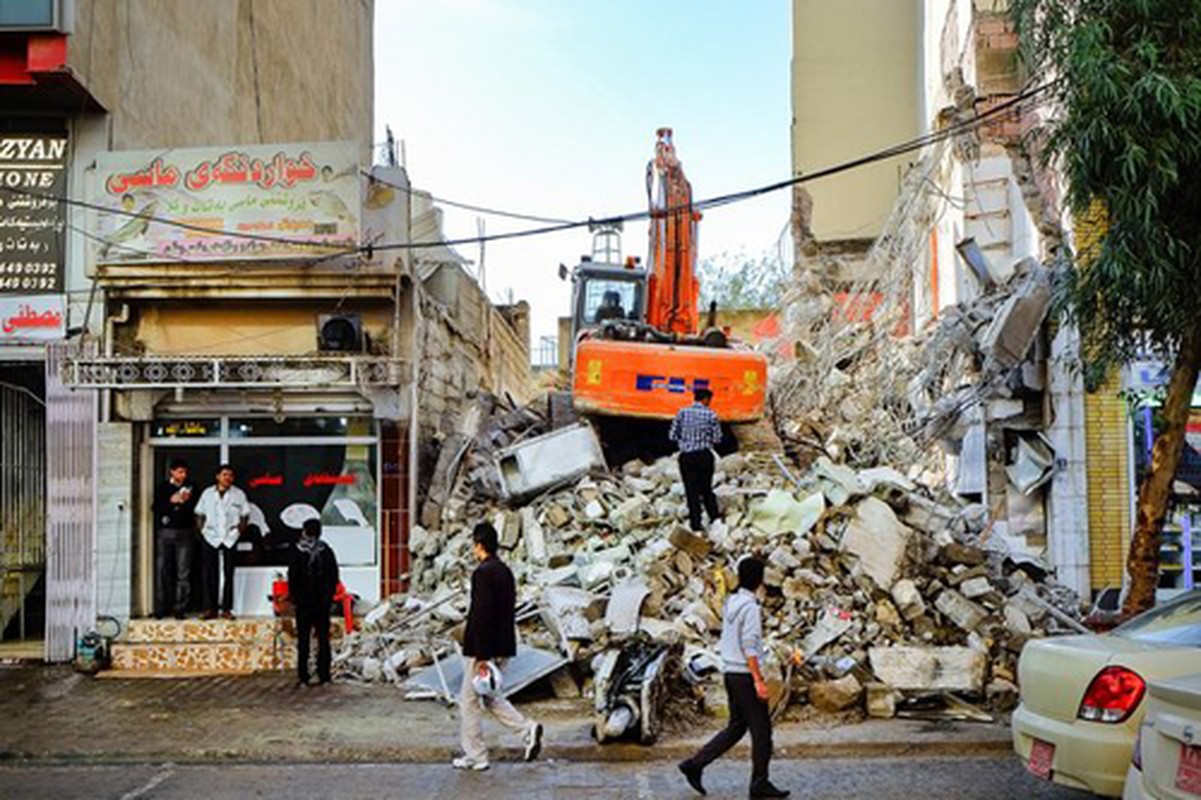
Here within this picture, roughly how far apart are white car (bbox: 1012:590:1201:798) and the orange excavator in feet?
29.3

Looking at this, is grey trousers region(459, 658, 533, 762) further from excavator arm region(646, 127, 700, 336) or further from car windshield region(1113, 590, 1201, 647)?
excavator arm region(646, 127, 700, 336)

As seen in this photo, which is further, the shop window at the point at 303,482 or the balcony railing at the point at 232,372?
the shop window at the point at 303,482

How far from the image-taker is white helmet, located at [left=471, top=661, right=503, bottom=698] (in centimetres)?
901

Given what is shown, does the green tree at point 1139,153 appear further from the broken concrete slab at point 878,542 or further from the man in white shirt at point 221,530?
the man in white shirt at point 221,530

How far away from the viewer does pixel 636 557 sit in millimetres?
13094

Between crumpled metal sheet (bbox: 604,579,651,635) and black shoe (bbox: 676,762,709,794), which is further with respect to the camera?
crumpled metal sheet (bbox: 604,579,651,635)

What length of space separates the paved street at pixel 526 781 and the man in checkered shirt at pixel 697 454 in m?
4.35

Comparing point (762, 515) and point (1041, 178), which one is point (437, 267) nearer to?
point (762, 515)

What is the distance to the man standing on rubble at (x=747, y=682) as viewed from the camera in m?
7.93

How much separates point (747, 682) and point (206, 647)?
27.2 ft

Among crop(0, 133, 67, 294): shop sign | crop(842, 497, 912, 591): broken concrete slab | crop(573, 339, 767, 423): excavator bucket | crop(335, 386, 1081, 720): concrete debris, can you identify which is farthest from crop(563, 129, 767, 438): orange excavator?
crop(0, 133, 67, 294): shop sign

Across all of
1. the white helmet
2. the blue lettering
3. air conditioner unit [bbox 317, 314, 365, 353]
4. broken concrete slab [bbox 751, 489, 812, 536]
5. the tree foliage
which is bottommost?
the white helmet

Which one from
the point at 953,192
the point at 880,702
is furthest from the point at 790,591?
the point at 953,192

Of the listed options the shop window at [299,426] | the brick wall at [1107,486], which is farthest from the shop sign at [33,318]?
the brick wall at [1107,486]
